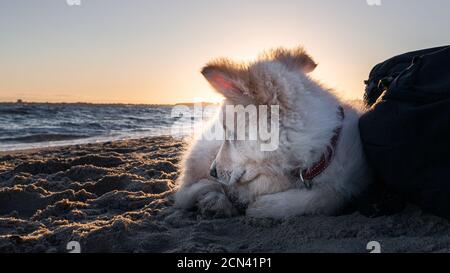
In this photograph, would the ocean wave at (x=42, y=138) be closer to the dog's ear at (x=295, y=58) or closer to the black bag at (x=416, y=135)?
the dog's ear at (x=295, y=58)

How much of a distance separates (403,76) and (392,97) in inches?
7.2

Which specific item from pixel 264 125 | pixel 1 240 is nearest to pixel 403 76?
pixel 264 125

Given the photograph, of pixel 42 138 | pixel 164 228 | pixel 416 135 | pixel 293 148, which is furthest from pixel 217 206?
pixel 42 138

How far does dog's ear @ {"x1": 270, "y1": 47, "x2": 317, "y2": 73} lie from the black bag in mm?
600

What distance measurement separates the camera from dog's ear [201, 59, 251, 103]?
251 centimetres

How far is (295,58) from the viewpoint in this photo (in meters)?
2.89

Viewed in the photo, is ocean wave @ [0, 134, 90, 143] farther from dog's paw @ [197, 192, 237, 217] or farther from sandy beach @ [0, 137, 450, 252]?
dog's paw @ [197, 192, 237, 217]

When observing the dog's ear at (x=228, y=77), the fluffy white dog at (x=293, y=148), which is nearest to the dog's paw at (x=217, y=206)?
the fluffy white dog at (x=293, y=148)

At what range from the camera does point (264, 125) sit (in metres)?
2.53

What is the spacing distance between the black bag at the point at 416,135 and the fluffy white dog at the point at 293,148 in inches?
6.4

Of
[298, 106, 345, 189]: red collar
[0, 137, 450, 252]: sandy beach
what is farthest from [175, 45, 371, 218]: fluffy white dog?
[0, 137, 450, 252]: sandy beach

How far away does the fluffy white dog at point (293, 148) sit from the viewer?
252cm

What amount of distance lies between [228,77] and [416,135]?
112 centimetres

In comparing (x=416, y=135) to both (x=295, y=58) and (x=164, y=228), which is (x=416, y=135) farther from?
(x=164, y=228)
